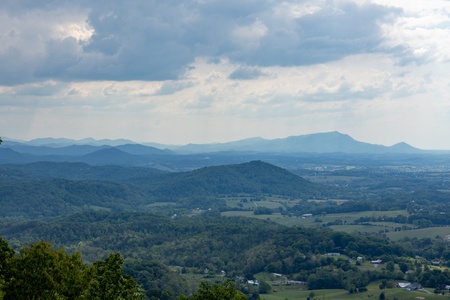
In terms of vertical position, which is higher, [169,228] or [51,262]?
[51,262]

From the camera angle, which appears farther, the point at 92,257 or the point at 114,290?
the point at 92,257

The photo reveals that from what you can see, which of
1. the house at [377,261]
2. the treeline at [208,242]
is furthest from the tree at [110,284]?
the house at [377,261]

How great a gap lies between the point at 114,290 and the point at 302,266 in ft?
291

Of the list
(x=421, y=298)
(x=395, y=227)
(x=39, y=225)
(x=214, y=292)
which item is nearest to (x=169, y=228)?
(x=39, y=225)

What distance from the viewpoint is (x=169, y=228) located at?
16225 centimetres

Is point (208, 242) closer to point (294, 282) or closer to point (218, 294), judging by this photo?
point (294, 282)

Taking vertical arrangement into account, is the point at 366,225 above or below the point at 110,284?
below

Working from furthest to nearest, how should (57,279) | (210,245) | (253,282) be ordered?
(210,245)
(253,282)
(57,279)

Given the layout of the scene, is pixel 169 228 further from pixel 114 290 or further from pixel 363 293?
pixel 114 290

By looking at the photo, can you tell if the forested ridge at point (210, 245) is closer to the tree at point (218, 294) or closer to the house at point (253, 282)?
the house at point (253, 282)

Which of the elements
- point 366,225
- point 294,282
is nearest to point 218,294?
point 294,282

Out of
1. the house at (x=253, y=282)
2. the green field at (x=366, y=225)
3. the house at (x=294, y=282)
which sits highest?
the green field at (x=366, y=225)

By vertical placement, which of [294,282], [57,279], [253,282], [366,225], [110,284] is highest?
[57,279]

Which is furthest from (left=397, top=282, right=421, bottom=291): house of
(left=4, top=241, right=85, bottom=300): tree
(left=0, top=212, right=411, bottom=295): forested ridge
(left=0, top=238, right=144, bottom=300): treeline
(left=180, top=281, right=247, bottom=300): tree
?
(left=4, top=241, right=85, bottom=300): tree
